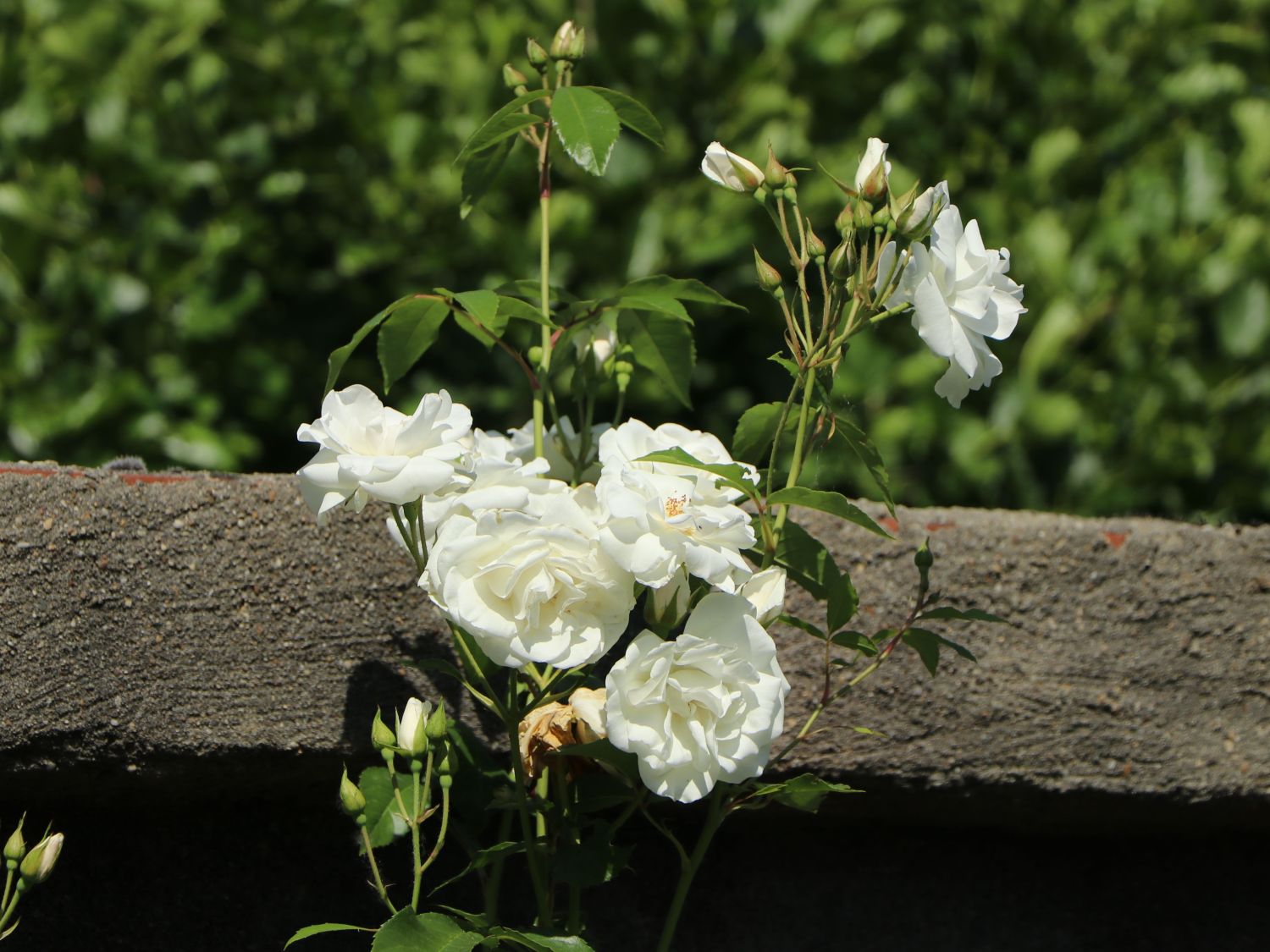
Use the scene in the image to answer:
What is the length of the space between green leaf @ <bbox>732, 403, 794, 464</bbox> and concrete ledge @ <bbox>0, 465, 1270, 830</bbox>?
277 millimetres

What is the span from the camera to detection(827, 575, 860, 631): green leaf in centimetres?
116

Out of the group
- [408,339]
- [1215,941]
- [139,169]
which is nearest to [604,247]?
[139,169]

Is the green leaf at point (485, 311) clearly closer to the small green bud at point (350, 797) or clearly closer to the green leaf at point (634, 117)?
the green leaf at point (634, 117)

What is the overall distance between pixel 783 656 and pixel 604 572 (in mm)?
484

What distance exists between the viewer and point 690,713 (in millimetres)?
975

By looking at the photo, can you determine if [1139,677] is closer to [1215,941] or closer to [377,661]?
[1215,941]

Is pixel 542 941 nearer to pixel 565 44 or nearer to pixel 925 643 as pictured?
pixel 925 643

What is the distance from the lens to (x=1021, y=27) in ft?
8.87

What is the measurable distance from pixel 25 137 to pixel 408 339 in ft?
5.29

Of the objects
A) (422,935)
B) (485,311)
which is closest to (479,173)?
(485,311)

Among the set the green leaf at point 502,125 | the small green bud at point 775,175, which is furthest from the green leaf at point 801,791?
the green leaf at point 502,125

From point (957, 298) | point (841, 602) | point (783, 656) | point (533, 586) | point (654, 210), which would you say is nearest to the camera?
point (533, 586)

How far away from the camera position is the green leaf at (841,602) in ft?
3.81

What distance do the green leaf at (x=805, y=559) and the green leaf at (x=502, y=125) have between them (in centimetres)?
43
